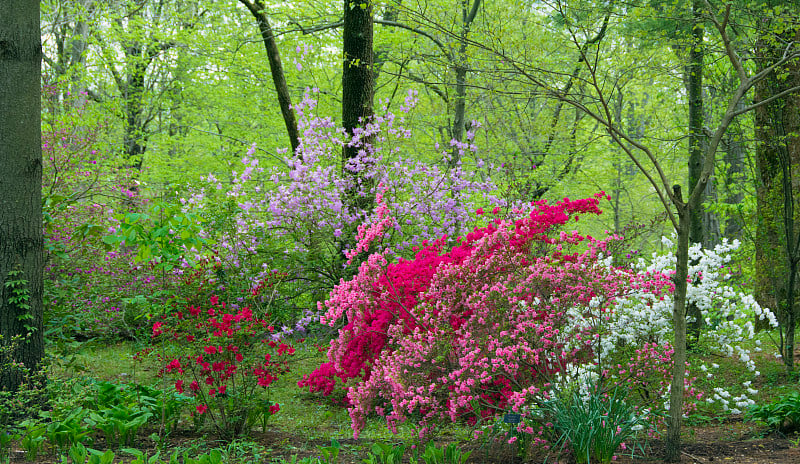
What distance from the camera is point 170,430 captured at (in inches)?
171

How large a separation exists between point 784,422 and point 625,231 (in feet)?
5.61

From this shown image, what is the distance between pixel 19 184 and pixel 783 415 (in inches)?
228

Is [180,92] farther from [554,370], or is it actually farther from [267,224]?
[554,370]

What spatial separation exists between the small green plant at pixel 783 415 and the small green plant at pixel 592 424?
52.3 inches

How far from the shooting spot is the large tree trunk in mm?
4398

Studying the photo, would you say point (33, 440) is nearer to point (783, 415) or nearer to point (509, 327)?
point (509, 327)

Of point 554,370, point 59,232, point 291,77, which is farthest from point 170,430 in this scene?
point 291,77

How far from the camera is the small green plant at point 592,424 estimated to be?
Result: 3.32 m

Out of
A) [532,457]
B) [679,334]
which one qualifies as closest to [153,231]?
[532,457]

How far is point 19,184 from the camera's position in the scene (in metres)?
4.46

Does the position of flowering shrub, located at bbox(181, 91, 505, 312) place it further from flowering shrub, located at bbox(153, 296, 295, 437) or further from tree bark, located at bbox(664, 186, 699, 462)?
tree bark, located at bbox(664, 186, 699, 462)

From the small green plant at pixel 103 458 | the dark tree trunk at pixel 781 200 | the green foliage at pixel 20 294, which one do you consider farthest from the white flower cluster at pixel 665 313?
Answer: the green foliage at pixel 20 294

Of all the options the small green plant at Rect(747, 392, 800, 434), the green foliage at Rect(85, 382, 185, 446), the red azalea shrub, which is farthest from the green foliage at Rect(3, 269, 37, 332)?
the small green plant at Rect(747, 392, 800, 434)

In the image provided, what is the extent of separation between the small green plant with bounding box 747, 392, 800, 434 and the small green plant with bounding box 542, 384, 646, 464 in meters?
1.33
